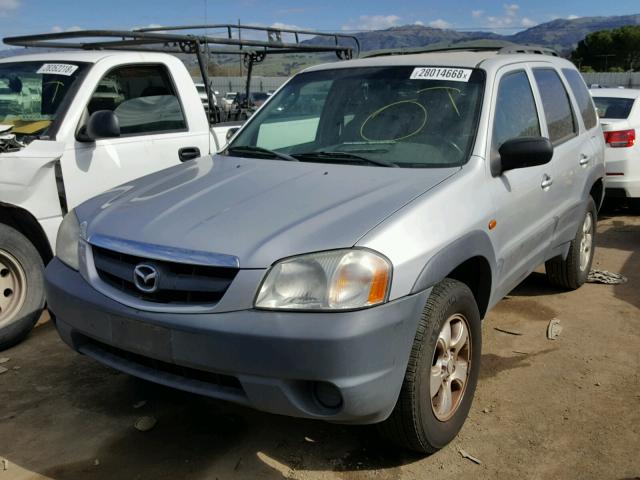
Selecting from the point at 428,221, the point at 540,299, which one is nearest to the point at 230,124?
the point at 540,299

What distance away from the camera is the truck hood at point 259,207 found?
246 centimetres

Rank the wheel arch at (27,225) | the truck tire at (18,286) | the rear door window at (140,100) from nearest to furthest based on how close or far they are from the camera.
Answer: the truck tire at (18,286)
the wheel arch at (27,225)
the rear door window at (140,100)

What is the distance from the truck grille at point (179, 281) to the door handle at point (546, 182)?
223cm

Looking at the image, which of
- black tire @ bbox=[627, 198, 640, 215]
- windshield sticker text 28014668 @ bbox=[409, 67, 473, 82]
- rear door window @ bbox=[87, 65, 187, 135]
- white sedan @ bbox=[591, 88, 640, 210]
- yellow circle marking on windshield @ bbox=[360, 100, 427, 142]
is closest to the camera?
yellow circle marking on windshield @ bbox=[360, 100, 427, 142]

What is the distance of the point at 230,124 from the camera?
594 cm

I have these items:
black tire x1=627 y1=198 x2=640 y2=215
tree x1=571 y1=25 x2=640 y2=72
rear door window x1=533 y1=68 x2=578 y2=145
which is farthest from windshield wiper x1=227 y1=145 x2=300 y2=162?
tree x1=571 y1=25 x2=640 y2=72

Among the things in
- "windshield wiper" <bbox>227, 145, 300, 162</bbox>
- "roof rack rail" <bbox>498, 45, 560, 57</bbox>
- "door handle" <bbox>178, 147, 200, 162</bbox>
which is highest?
"roof rack rail" <bbox>498, 45, 560, 57</bbox>

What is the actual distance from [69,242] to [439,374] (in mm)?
1835

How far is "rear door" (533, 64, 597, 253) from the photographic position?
4.12 m

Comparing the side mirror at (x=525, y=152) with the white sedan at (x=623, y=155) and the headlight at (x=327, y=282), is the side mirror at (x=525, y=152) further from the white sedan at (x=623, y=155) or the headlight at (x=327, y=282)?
the white sedan at (x=623, y=155)

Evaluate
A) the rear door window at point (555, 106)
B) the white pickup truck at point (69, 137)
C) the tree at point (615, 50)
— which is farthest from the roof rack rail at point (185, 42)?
the tree at point (615, 50)

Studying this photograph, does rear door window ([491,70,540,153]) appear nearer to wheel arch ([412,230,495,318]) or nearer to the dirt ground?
wheel arch ([412,230,495,318])

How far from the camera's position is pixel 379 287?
2.36 metres

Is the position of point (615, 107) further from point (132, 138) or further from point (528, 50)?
point (132, 138)
